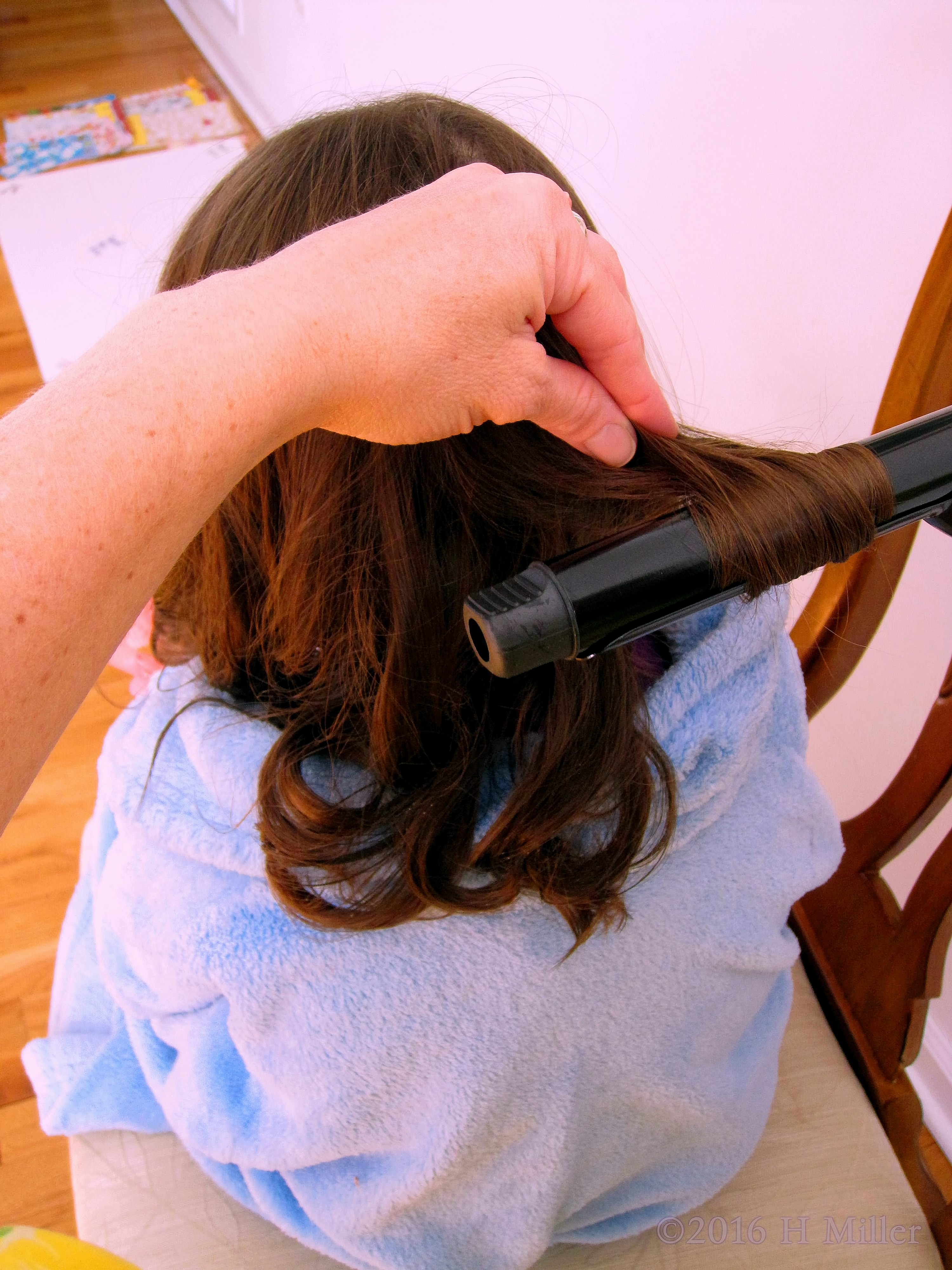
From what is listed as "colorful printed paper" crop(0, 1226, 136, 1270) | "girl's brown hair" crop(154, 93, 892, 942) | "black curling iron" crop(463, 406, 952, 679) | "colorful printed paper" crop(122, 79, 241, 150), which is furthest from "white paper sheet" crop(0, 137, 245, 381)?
"black curling iron" crop(463, 406, 952, 679)

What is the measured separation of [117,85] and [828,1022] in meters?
3.30

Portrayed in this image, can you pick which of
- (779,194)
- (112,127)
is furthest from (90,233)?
(779,194)

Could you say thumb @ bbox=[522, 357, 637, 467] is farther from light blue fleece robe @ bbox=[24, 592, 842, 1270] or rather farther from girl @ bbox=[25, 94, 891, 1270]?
light blue fleece robe @ bbox=[24, 592, 842, 1270]

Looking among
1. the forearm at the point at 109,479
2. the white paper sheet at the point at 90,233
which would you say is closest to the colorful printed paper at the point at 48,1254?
the forearm at the point at 109,479

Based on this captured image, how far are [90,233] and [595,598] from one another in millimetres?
2576

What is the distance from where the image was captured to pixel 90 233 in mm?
2465

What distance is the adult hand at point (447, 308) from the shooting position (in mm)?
416

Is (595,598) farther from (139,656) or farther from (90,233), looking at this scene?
(90,233)

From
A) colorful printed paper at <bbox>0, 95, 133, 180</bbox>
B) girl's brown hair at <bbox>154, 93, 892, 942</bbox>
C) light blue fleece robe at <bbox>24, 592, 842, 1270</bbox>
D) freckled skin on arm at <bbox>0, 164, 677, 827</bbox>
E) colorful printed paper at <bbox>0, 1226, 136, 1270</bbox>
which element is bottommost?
colorful printed paper at <bbox>0, 1226, 136, 1270</bbox>

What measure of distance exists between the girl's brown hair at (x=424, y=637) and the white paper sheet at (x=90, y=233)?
1.69 meters

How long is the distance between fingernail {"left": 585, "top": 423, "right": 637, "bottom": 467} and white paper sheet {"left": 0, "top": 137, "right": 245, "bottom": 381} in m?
1.85

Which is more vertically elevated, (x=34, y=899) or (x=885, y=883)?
(x=885, y=883)

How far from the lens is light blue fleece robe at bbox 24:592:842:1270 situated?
0.58 m

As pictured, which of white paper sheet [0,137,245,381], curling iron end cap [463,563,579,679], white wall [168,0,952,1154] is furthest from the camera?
white paper sheet [0,137,245,381]
